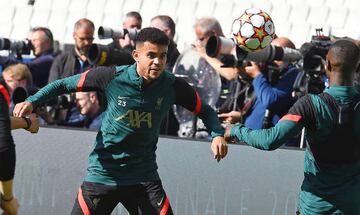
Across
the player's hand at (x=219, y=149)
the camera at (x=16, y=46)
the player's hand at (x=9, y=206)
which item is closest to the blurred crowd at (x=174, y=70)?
the camera at (x=16, y=46)

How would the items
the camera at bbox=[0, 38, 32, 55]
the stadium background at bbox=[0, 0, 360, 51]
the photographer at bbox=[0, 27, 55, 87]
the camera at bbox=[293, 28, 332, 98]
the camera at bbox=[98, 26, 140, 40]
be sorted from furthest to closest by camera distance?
the stadium background at bbox=[0, 0, 360, 51]
the photographer at bbox=[0, 27, 55, 87]
the camera at bbox=[0, 38, 32, 55]
the camera at bbox=[98, 26, 140, 40]
the camera at bbox=[293, 28, 332, 98]

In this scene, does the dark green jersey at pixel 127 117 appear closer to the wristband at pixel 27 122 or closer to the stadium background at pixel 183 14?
the wristband at pixel 27 122

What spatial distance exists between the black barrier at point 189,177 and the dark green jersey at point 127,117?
1.43 metres

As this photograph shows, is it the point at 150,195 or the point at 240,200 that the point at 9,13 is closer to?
the point at 240,200

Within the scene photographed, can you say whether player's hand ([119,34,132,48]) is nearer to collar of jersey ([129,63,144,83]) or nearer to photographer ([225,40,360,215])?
collar of jersey ([129,63,144,83])

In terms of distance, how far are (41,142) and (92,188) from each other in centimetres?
163

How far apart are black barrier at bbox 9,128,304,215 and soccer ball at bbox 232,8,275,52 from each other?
881 millimetres

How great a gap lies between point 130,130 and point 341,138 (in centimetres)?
154

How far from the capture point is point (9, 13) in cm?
1669

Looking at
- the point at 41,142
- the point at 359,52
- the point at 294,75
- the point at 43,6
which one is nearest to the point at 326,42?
the point at 294,75

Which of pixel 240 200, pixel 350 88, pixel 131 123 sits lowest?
pixel 240 200

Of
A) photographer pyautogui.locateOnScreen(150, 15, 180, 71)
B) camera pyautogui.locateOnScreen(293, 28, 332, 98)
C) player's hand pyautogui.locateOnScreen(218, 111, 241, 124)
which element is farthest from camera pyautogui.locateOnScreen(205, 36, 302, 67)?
photographer pyautogui.locateOnScreen(150, 15, 180, 71)

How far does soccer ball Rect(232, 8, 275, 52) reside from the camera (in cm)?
842

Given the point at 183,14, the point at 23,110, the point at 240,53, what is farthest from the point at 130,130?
the point at 183,14
